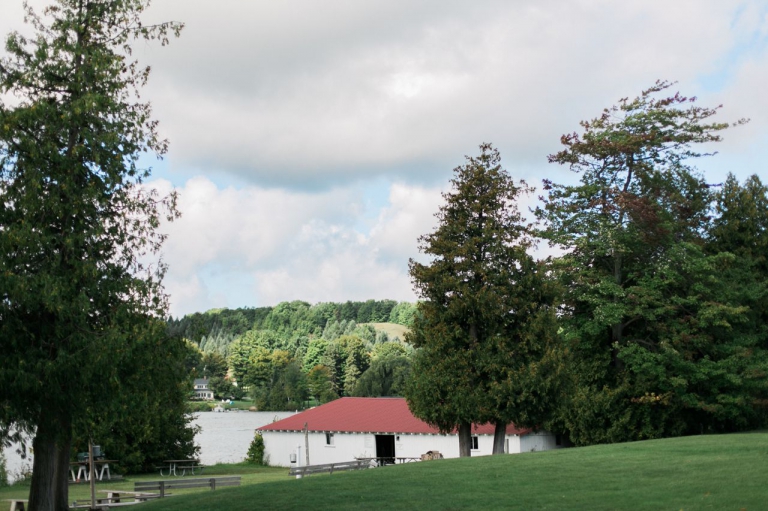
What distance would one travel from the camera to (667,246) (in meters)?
39.7

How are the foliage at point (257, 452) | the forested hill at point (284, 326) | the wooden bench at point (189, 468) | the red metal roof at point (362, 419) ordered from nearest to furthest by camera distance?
the red metal roof at point (362, 419)
the wooden bench at point (189, 468)
the foliage at point (257, 452)
the forested hill at point (284, 326)

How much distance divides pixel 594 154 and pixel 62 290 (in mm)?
31023

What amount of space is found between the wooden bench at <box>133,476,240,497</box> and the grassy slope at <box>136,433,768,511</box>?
19.2 ft

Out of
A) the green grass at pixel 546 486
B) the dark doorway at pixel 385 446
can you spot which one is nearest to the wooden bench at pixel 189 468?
the dark doorway at pixel 385 446

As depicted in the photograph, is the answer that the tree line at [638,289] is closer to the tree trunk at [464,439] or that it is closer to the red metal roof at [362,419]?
the tree trunk at [464,439]

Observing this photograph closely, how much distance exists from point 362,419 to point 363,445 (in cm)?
227

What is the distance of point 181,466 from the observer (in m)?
48.2

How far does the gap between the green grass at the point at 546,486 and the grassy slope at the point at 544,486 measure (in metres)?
0.02

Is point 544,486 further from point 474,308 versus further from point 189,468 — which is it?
point 189,468

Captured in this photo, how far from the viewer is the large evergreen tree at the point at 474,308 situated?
3123 cm

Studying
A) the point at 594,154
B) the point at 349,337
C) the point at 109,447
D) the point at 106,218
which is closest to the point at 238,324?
the point at 349,337

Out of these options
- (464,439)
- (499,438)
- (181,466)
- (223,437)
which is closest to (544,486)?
(464,439)

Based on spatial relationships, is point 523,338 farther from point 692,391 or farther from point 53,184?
point 53,184

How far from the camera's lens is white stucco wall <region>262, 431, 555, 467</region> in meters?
41.4
